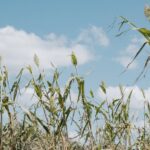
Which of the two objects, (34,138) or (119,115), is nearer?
(119,115)

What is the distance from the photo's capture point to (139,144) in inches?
155

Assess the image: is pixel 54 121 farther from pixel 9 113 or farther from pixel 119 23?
pixel 119 23

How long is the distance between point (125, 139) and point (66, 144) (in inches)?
31.1

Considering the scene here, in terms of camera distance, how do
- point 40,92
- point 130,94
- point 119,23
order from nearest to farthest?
point 119,23 → point 130,94 → point 40,92

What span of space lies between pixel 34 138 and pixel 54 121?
2.92 ft

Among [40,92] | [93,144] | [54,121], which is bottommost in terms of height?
[93,144]

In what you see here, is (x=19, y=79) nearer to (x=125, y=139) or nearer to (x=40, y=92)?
(x=40, y=92)

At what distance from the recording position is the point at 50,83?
3752 mm

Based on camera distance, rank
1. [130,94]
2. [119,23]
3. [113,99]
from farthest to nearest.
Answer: [113,99] → [130,94] → [119,23]

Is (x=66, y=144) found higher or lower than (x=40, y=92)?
lower

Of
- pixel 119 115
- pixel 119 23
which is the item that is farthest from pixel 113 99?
pixel 119 23

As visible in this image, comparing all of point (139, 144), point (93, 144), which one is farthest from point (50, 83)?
point (139, 144)

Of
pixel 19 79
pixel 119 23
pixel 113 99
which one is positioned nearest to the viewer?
pixel 119 23

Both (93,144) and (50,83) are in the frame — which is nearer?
(93,144)
